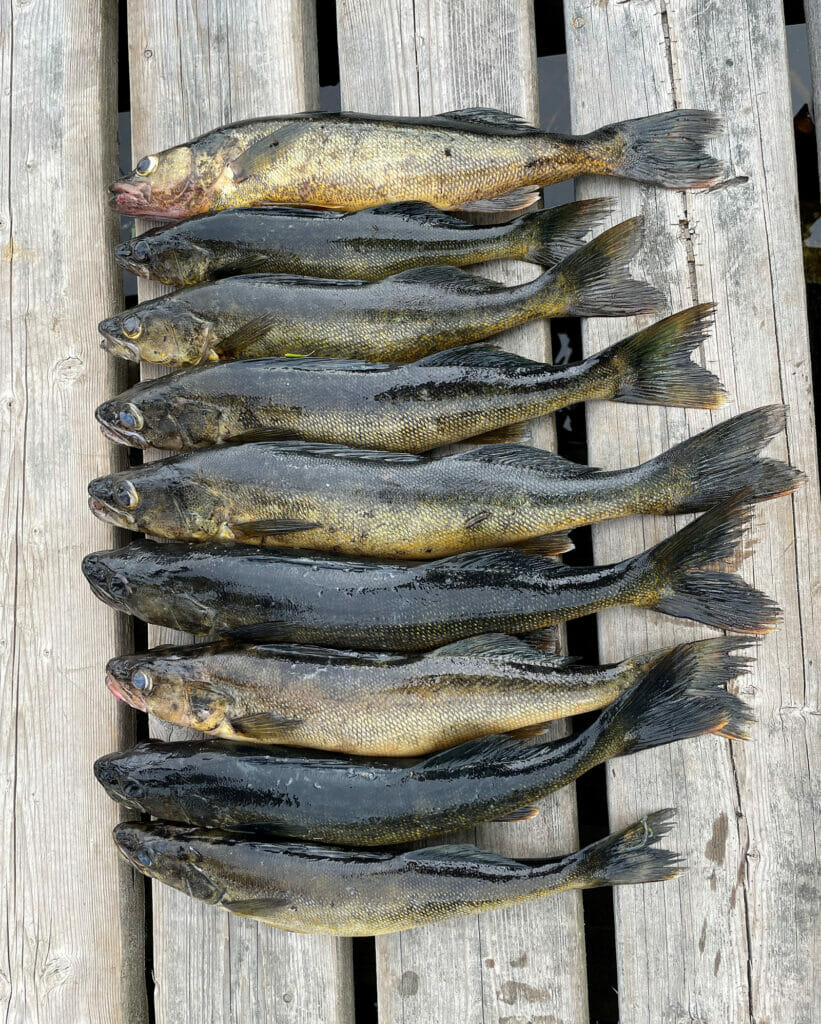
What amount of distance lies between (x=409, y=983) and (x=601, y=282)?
102 inches

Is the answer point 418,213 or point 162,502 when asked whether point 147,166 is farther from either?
point 162,502

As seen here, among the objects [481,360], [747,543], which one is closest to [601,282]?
[481,360]

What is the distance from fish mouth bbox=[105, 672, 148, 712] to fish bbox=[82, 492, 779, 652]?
449 millimetres

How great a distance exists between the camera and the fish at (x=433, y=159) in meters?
3.13

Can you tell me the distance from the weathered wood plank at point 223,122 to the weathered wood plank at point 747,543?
1082 mm

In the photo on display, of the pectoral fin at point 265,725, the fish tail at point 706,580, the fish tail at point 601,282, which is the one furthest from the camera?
the fish tail at point 601,282

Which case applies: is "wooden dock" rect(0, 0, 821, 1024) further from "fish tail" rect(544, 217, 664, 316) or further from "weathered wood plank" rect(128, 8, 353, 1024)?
"fish tail" rect(544, 217, 664, 316)

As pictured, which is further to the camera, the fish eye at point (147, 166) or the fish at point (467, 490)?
the fish eye at point (147, 166)

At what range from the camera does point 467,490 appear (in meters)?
2.89

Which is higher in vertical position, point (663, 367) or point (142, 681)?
point (663, 367)

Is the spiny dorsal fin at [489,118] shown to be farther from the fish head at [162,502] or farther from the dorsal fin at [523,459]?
the fish head at [162,502]

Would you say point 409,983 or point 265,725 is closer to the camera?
point 265,725

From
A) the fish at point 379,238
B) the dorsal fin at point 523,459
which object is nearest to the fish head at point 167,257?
the fish at point 379,238

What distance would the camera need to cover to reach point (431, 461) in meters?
2.91
